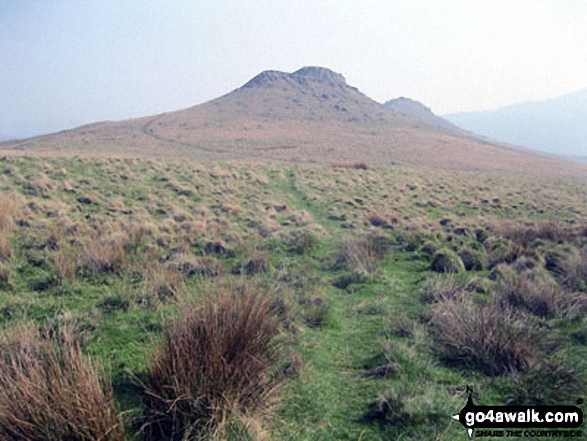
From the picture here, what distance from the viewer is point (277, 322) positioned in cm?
447

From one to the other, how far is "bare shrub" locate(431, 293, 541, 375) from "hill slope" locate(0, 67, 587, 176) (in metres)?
32.2

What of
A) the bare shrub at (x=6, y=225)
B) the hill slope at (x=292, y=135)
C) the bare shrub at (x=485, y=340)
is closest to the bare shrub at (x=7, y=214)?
the bare shrub at (x=6, y=225)

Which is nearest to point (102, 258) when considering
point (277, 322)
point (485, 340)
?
point (277, 322)

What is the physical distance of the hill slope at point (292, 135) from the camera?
162ft

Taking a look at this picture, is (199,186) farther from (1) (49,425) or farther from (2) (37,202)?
(1) (49,425)

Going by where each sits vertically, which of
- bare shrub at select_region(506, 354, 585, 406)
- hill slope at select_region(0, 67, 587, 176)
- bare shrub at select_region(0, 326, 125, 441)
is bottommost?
bare shrub at select_region(506, 354, 585, 406)

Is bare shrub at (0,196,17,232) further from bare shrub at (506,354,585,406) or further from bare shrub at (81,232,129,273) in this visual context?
bare shrub at (506,354,585,406)

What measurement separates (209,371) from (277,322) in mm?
1396

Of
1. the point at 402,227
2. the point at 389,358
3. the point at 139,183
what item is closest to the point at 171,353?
the point at 389,358

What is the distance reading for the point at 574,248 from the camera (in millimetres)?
9266

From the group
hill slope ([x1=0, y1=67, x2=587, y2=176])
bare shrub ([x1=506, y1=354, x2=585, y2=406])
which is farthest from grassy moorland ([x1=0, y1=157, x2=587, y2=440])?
hill slope ([x1=0, y1=67, x2=587, y2=176])

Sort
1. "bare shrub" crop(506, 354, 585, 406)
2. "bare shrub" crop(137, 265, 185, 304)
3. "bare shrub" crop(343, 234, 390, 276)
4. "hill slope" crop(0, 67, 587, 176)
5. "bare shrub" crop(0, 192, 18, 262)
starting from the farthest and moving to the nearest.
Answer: "hill slope" crop(0, 67, 587, 176) < "bare shrub" crop(343, 234, 390, 276) < "bare shrub" crop(0, 192, 18, 262) < "bare shrub" crop(137, 265, 185, 304) < "bare shrub" crop(506, 354, 585, 406)

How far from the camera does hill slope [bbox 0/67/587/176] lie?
162ft

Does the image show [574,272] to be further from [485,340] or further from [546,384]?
[546,384]
